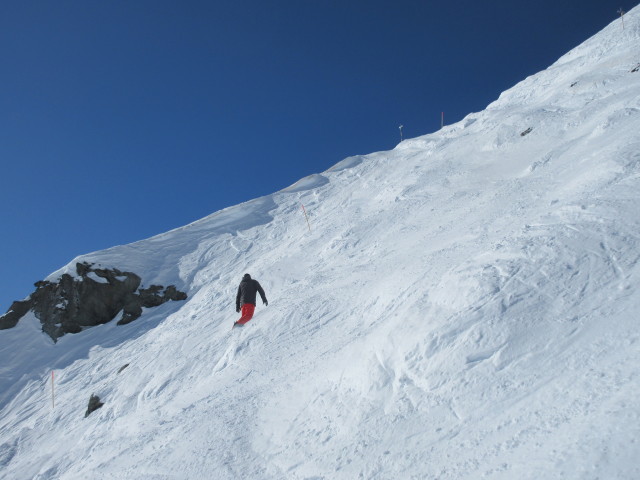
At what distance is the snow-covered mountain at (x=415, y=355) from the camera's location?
4.42 m

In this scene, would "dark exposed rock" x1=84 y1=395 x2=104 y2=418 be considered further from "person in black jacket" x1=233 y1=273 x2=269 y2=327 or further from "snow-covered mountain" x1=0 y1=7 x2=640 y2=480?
"person in black jacket" x1=233 y1=273 x2=269 y2=327

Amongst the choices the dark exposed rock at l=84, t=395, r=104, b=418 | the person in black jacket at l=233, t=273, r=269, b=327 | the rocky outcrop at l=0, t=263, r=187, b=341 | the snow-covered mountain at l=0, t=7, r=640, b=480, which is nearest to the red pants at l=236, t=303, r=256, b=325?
the person in black jacket at l=233, t=273, r=269, b=327

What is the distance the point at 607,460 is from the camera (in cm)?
341

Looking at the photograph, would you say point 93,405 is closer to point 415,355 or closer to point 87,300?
point 415,355

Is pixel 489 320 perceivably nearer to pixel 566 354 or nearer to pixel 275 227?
pixel 566 354

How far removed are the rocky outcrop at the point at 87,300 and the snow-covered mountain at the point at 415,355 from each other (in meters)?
2.36

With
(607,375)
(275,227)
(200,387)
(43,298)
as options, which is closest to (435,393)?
(607,375)

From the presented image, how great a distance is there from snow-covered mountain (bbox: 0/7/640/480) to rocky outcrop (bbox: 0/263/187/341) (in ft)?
7.75

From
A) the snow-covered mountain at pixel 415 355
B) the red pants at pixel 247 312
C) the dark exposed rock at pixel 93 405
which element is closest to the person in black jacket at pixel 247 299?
the red pants at pixel 247 312

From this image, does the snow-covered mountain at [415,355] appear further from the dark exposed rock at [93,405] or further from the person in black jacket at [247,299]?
the person in black jacket at [247,299]

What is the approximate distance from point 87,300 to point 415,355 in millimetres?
19321

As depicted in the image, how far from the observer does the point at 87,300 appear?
782 inches

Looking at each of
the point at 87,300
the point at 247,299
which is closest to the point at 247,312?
the point at 247,299

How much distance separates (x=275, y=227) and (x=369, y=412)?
1808cm
